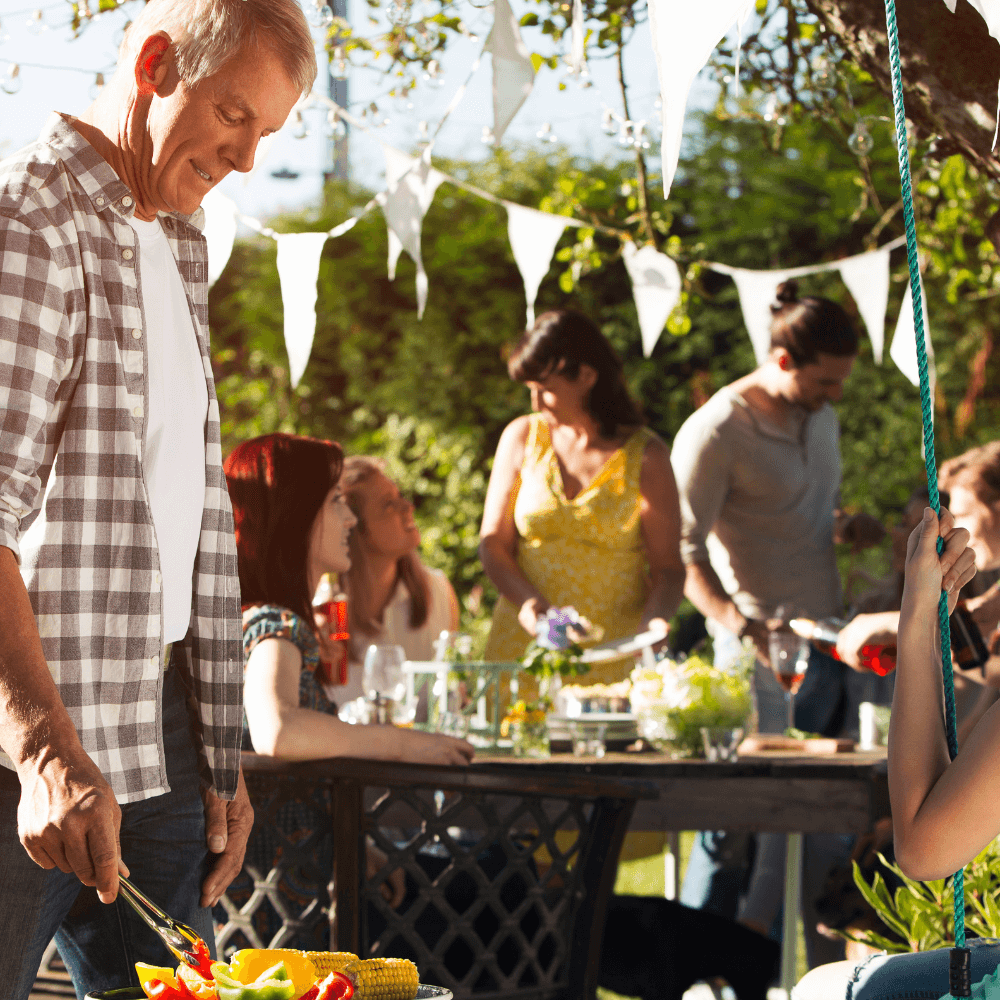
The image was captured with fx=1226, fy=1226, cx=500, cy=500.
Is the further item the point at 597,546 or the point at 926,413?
the point at 597,546

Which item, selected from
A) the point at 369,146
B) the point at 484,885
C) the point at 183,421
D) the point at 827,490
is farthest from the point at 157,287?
the point at 369,146

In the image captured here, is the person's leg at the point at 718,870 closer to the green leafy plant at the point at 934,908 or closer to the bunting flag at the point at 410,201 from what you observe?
the bunting flag at the point at 410,201

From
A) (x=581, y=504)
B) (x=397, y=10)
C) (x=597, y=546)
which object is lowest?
(x=597, y=546)

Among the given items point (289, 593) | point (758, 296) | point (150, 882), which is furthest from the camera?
point (758, 296)

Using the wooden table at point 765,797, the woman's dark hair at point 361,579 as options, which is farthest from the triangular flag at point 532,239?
the wooden table at point 765,797

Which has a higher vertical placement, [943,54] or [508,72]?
[508,72]

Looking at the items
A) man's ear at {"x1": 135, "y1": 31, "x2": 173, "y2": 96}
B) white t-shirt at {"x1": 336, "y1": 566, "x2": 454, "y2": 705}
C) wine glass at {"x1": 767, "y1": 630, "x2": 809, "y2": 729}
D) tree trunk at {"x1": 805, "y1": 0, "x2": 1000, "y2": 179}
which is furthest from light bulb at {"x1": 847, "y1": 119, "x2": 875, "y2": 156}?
man's ear at {"x1": 135, "y1": 31, "x2": 173, "y2": 96}

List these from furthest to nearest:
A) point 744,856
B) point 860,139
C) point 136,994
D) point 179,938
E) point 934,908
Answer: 1. point 744,856
2. point 860,139
3. point 934,908
4. point 179,938
5. point 136,994

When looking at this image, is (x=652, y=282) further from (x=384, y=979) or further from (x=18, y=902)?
(x=384, y=979)

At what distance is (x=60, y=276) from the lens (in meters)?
1.30

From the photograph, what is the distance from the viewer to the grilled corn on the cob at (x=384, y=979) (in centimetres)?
107

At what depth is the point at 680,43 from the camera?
1.36 metres

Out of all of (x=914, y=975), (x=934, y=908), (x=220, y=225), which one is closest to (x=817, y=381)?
(x=220, y=225)

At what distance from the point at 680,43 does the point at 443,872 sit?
4.27ft
